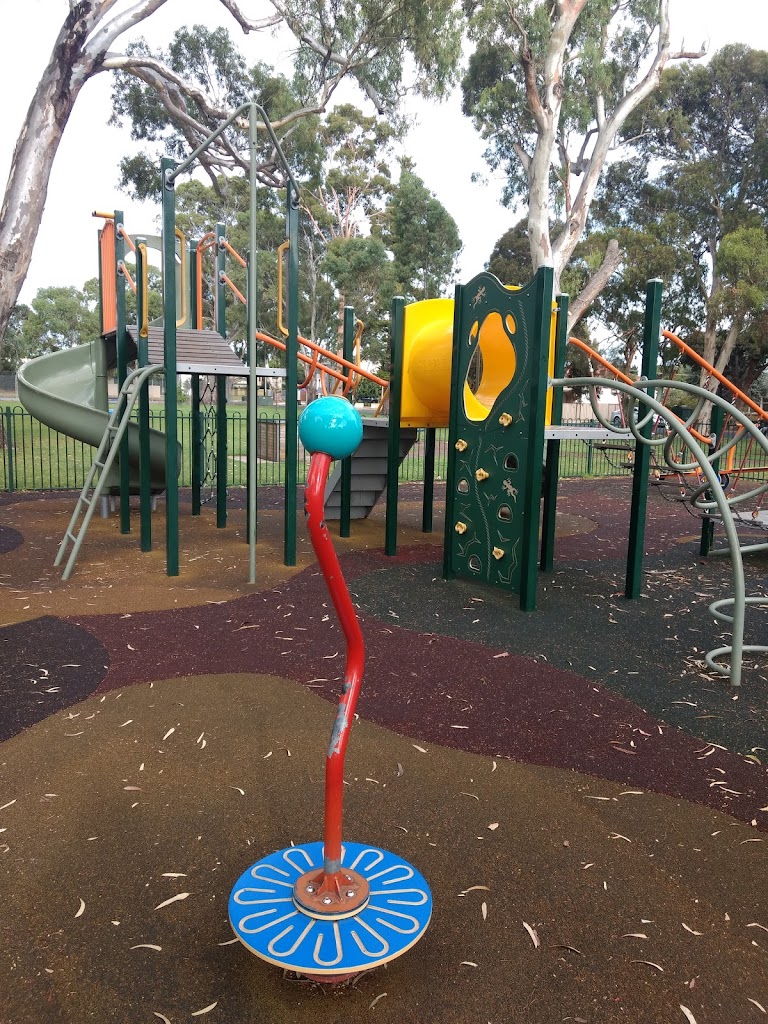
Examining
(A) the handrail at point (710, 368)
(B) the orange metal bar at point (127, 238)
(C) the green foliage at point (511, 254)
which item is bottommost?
(A) the handrail at point (710, 368)

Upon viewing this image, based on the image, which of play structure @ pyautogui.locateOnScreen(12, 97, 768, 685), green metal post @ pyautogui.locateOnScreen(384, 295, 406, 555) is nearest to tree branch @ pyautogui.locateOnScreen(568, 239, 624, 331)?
play structure @ pyautogui.locateOnScreen(12, 97, 768, 685)

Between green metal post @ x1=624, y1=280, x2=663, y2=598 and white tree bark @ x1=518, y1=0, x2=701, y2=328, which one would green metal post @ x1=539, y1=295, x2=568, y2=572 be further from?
white tree bark @ x1=518, y1=0, x2=701, y2=328

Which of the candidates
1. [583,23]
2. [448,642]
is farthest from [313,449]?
[583,23]

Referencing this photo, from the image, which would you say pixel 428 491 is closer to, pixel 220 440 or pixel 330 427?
pixel 220 440

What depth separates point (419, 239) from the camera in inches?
1256

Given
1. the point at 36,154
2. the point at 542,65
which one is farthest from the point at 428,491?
the point at 542,65

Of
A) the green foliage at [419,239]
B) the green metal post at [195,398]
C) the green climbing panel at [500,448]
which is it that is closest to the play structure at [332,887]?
the green climbing panel at [500,448]

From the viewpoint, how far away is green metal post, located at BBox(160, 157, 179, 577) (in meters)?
5.91

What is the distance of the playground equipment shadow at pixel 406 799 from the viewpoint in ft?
6.27

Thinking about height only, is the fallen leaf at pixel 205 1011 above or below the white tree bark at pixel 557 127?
below

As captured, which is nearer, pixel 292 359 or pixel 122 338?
pixel 292 359

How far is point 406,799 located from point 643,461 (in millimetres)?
4029

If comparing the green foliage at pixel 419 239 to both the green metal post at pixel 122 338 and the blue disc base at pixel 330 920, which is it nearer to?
the green metal post at pixel 122 338

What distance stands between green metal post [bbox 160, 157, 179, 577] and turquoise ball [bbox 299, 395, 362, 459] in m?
4.58
